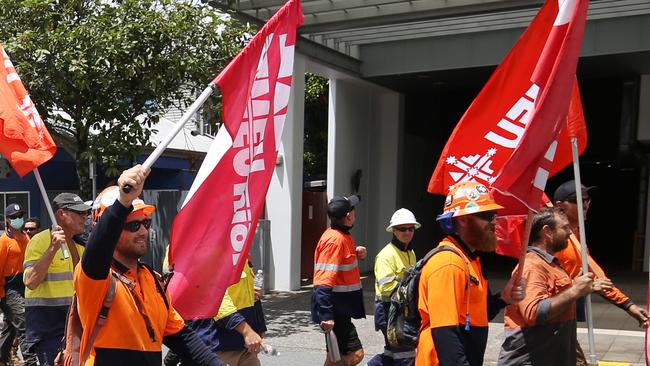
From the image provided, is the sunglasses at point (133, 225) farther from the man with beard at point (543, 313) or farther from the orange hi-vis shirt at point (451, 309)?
the man with beard at point (543, 313)

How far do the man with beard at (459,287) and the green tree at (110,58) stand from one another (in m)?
6.53

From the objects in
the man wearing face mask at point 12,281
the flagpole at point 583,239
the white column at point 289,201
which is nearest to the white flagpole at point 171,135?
the flagpole at point 583,239

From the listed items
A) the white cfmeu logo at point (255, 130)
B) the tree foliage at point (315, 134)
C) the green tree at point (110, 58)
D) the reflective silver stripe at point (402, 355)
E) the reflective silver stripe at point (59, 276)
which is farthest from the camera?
the tree foliage at point (315, 134)

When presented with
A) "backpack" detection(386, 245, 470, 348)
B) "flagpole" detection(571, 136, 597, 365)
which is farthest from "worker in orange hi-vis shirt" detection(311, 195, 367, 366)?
"flagpole" detection(571, 136, 597, 365)

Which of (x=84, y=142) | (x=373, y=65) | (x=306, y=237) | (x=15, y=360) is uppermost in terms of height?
(x=373, y=65)

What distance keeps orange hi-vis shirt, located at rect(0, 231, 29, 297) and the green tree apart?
5.38ft

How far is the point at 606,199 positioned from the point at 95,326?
29.1m

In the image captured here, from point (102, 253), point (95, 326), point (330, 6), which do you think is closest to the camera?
point (102, 253)

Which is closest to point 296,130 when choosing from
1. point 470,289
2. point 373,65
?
point 373,65

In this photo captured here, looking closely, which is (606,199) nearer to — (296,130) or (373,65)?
(373,65)

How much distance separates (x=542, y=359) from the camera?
4297 millimetres

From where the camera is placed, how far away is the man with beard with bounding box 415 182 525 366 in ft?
10.6

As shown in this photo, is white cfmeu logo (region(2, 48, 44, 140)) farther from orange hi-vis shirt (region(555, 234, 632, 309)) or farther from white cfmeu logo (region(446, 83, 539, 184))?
orange hi-vis shirt (region(555, 234, 632, 309))

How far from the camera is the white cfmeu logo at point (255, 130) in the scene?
4.05 m
